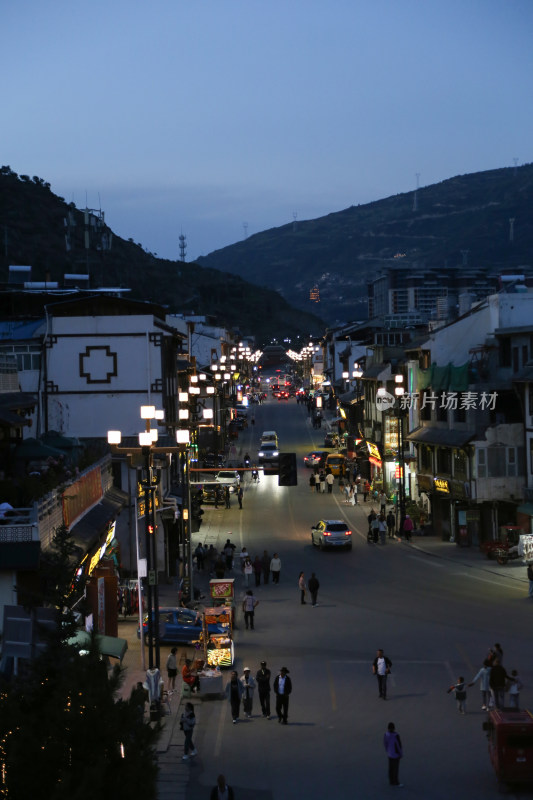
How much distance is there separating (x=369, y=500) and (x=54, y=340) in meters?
29.9

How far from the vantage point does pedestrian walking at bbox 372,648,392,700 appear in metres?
24.5

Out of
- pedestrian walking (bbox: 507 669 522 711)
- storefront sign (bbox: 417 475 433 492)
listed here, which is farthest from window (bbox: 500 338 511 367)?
pedestrian walking (bbox: 507 669 522 711)

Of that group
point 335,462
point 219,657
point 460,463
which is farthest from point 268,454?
point 219,657

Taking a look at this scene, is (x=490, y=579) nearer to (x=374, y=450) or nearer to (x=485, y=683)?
(x=485, y=683)

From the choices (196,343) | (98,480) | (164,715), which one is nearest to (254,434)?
(196,343)

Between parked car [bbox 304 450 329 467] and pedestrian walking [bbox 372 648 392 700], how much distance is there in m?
53.7

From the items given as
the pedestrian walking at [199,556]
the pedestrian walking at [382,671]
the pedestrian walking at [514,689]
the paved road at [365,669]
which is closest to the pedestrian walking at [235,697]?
the paved road at [365,669]

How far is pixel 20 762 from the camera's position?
34.2ft

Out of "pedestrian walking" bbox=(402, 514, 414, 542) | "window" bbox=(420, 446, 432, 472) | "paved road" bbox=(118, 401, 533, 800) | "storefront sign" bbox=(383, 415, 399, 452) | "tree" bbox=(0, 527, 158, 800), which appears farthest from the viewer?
"storefront sign" bbox=(383, 415, 399, 452)

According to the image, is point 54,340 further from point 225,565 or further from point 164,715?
point 164,715

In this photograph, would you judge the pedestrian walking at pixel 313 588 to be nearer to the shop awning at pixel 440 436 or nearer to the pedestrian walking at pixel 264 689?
the pedestrian walking at pixel 264 689

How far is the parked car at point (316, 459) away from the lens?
79.0 meters

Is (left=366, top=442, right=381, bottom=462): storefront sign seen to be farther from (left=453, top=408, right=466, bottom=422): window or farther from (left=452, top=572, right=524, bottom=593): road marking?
(left=452, top=572, right=524, bottom=593): road marking

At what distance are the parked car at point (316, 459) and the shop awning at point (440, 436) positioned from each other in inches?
776
